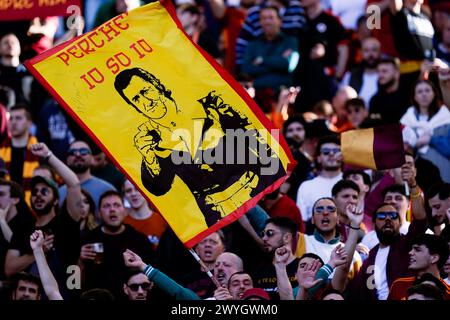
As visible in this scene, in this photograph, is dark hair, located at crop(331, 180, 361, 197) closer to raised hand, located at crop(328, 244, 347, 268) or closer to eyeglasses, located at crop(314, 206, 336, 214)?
eyeglasses, located at crop(314, 206, 336, 214)

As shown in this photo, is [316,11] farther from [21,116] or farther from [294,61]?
[21,116]

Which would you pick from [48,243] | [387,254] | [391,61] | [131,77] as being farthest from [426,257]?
[391,61]

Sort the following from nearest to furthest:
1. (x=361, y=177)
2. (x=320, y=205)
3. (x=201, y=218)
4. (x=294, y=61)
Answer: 1. (x=201, y=218)
2. (x=320, y=205)
3. (x=361, y=177)
4. (x=294, y=61)

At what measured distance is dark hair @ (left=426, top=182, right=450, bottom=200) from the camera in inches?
585

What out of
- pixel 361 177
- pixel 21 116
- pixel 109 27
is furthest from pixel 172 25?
pixel 21 116

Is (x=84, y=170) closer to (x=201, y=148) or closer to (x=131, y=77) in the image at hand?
(x=131, y=77)

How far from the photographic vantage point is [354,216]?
14.3 meters

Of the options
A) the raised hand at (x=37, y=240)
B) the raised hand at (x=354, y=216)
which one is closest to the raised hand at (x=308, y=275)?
the raised hand at (x=354, y=216)

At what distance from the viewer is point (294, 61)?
1975cm

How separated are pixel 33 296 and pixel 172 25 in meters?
2.95

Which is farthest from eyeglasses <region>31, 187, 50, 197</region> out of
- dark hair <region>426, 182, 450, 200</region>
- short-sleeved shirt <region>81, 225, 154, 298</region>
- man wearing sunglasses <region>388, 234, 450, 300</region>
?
man wearing sunglasses <region>388, 234, 450, 300</region>

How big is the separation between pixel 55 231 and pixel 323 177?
2.78 m

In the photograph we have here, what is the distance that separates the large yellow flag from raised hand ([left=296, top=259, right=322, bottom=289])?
1038mm

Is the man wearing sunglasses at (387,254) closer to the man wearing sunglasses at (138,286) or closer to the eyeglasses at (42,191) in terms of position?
the man wearing sunglasses at (138,286)
